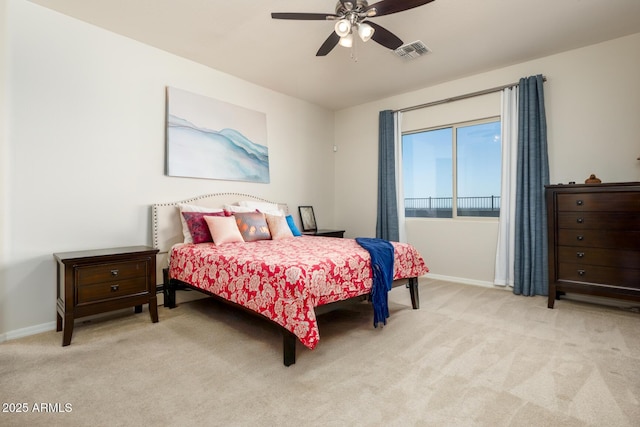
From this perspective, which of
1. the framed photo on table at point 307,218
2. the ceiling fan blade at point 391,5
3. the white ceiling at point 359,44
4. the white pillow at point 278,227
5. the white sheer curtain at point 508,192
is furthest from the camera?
the framed photo on table at point 307,218

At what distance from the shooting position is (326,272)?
2.17 m

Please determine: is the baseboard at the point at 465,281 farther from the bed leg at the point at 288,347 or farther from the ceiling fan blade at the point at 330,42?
the ceiling fan blade at the point at 330,42

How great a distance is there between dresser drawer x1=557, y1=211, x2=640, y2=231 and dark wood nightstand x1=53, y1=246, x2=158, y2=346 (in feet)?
12.9

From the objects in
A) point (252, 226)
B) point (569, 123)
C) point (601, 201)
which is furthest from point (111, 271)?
point (569, 123)

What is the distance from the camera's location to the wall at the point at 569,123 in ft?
10.5

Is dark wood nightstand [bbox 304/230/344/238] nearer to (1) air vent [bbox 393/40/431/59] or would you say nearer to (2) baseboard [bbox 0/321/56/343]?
(1) air vent [bbox 393/40/431/59]

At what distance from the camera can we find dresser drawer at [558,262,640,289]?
2.75 m

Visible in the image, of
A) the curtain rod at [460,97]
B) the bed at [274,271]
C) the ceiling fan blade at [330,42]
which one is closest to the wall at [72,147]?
the bed at [274,271]

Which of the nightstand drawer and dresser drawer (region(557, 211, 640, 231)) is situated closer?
the nightstand drawer

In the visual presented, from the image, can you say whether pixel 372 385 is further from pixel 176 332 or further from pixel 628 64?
pixel 628 64

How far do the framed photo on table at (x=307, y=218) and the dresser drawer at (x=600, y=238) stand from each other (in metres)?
3.16

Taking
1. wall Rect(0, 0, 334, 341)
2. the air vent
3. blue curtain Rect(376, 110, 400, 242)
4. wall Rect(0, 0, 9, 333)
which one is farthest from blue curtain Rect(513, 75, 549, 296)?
wall Rect(0, 0, 9, 333)

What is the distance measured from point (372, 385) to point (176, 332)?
67.3 inches

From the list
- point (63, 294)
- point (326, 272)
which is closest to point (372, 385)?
point (326, 272)
